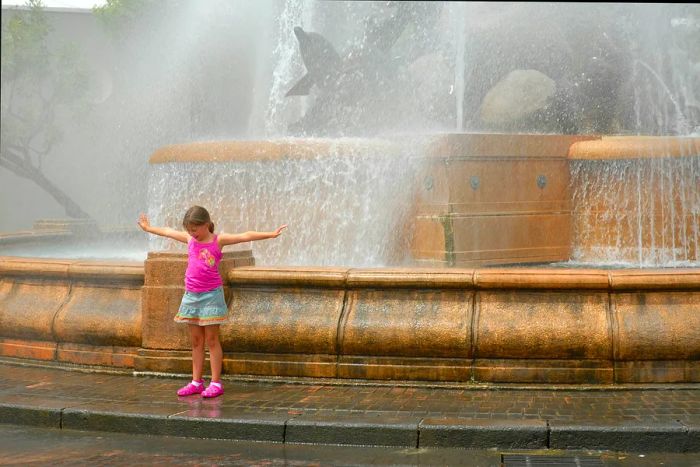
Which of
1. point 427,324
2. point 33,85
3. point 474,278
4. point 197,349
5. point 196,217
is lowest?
→ point 197,349

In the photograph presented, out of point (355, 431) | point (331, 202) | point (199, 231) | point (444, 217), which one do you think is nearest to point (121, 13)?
point (331, 202)

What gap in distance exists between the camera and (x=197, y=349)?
7.86 metres

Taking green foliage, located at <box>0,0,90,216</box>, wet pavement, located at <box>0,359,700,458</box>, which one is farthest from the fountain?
green foliage, located at <box>0,0,90,216</box>

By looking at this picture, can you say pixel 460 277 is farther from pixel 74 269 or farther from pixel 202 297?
pixel 74 269

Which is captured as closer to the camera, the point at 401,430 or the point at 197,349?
the point at 401,430

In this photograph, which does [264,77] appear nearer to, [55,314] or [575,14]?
[575,14]

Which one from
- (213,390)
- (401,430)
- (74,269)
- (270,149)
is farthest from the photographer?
(270,149)

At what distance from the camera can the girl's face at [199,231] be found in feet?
25.4

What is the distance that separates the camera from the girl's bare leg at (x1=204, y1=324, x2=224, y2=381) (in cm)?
780

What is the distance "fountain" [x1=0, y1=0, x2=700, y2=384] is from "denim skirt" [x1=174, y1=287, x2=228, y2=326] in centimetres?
46

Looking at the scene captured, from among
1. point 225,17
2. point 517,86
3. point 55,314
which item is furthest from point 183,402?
point 225,17

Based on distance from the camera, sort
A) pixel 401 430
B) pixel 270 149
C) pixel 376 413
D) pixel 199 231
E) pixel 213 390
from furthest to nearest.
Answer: pixel 270 149
pixel 199 231
pixel 213 390
pixel 376 413
pixel 401 430

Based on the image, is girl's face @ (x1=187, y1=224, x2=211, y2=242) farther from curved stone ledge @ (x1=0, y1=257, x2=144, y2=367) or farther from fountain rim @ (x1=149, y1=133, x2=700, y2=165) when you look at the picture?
fountain rim @ (x1=149, y1=133, x2=700, y2=165)

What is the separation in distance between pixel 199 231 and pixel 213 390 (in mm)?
1115
